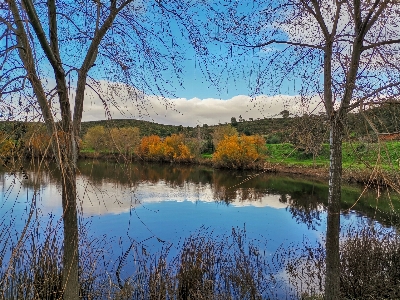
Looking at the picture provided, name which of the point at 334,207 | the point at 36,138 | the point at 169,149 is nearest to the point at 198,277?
the point at 334,207

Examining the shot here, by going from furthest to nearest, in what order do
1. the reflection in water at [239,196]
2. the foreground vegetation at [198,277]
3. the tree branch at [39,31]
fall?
Result: the reflection in water at [239,196]
the foreground vegetation at [198,277]
the tree branch at [39,31]

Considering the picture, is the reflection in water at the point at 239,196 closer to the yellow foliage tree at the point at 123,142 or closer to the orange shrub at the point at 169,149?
the yellow foliage tree at the point at 123,142

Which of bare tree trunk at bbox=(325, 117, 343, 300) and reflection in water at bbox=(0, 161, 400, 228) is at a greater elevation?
bare tree trunk at bbox=(325, 117, 343, 300)

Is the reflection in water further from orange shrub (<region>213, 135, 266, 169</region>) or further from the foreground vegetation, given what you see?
orange shrub (<region>213, 135, 266, 169</region>)

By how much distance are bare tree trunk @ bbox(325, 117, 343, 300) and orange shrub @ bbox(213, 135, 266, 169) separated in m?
30.3

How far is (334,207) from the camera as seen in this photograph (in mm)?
3986

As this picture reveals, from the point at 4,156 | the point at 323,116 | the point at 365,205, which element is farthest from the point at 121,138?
the point at 365,205

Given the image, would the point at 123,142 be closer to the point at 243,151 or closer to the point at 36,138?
the point at 36,138

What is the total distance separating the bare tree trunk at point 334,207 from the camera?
387 centimetres

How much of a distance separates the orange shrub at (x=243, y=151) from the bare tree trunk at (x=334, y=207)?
99.4 feet

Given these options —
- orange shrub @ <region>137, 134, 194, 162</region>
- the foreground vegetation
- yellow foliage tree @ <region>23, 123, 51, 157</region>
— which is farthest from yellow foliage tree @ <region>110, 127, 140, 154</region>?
orange shrub @ <region>137, 134, 194, 162</region>

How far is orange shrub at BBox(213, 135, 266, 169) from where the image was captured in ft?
114

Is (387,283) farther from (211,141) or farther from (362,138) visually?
(211,141)

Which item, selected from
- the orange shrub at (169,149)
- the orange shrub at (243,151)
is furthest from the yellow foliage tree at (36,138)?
the orange shrub at (169,149)
